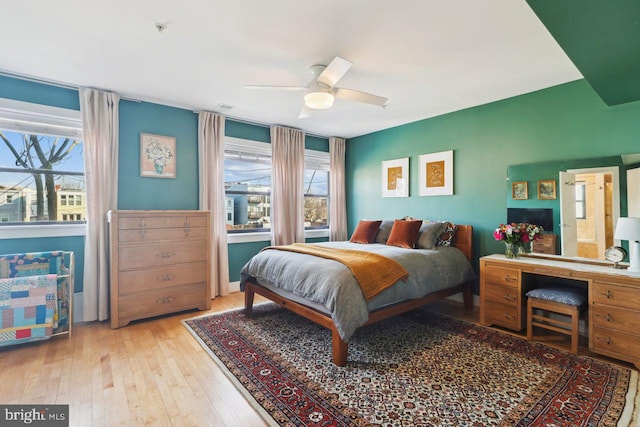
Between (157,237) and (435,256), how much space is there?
3.11m

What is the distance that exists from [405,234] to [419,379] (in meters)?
1.90

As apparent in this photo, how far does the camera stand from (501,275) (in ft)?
9.96

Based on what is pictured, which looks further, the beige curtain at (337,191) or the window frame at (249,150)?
the beige curtain at (337,191)

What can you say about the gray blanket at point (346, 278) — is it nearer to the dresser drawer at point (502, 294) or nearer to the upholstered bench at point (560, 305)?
the dresser drawer at point (502, 294)

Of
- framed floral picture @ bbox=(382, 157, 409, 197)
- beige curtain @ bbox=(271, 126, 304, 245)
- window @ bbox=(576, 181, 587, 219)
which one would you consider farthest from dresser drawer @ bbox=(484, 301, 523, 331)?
beige curtain @ bbox=(271, 126, 304, 245)

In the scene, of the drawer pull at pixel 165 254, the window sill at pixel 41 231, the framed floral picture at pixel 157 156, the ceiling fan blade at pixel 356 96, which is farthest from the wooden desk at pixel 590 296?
the window sill at pixel 41 231

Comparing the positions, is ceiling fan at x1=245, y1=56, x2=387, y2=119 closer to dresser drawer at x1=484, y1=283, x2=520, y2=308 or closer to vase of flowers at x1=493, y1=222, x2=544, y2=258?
vase of flowers at x1=493, y1=222, x2=544, y2=258

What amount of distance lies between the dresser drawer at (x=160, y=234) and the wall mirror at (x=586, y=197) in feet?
12.6

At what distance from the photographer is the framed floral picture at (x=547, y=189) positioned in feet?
10.6

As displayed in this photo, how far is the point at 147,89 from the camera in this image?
3383 mm

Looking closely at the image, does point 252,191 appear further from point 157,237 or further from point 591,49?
point 591,49

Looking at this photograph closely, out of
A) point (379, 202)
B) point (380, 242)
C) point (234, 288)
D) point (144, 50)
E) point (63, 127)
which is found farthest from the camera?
point (379, 202)

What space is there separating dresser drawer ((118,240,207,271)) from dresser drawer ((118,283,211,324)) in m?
0.31

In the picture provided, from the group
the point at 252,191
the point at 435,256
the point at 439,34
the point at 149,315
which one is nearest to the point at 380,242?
the point at 435,256
